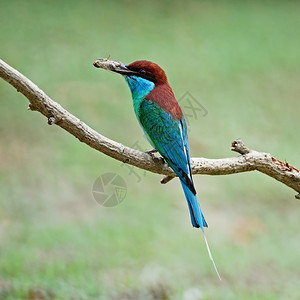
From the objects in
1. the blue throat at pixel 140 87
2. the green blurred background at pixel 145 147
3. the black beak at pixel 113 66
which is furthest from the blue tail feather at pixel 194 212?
the green blurred background at pixel 145 147

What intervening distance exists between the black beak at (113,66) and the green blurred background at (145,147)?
185 cm

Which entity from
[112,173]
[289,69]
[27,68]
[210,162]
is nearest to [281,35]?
[289,69]

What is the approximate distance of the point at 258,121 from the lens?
9.17 meters

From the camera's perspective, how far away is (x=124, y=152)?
300 centimetres

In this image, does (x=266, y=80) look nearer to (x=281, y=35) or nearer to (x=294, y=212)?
(x=281, y=35)

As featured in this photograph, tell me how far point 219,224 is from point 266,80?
180 inches

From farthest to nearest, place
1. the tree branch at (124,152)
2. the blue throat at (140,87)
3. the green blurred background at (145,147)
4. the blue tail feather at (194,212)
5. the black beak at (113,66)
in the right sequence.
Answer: the green blurred background at (145,147) → the blue throat at (140,87) → the black beak at (113,66) → the blue tail feather at (194,212) → the tree branch at (124,152)

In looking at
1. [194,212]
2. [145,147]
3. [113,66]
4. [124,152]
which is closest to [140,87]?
[113,66]

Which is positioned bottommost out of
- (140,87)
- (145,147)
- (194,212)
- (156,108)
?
(194,212)

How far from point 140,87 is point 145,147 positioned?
4.28 metres

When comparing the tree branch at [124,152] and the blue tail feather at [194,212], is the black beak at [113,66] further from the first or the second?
the blue tail feather at [194,212]

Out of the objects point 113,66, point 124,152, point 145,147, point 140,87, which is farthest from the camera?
point 145,147

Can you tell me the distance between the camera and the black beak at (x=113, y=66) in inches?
126

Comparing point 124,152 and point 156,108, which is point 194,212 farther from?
point 156,108
